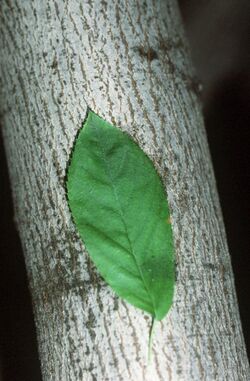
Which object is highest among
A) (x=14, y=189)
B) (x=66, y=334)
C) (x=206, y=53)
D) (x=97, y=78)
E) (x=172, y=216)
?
(x=206, y=53)

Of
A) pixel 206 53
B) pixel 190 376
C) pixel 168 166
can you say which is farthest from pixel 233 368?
pixel 206 53

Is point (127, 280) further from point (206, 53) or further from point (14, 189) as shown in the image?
point (206, 53)

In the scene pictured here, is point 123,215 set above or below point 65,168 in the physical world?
below
